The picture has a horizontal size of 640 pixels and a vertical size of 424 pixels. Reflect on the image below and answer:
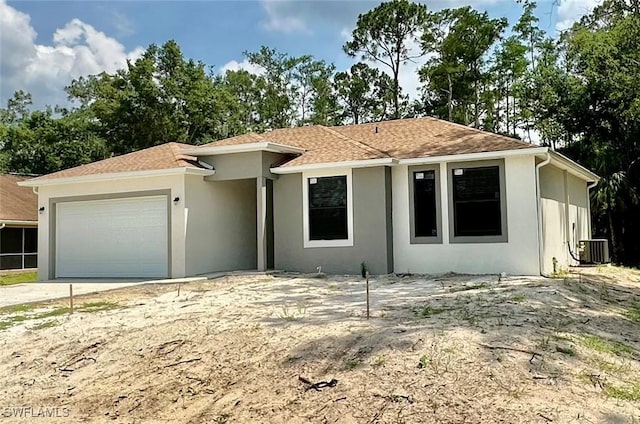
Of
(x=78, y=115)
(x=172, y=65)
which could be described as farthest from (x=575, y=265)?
(x=78, y=115)

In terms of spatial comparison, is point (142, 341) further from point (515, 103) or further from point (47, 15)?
point (515, 103)

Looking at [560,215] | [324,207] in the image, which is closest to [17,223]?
[324,207]

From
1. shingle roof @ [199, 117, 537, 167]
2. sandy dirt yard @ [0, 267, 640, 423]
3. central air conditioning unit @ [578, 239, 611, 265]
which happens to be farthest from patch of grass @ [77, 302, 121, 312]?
central air conditioning unit @ [578, 239, 611, 265]

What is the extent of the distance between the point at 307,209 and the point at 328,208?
0.58m

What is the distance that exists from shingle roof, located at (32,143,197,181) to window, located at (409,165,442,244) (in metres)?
5.96

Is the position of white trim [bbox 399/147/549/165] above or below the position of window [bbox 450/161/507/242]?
above

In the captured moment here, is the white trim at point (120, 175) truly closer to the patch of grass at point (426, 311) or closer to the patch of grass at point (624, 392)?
the patch of grass at point (426, 311)

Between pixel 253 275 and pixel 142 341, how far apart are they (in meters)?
6.57

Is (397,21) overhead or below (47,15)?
overhead

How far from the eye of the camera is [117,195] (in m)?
15.7

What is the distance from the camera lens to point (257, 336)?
6.86 metres

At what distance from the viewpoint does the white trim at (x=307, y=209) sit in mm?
14000

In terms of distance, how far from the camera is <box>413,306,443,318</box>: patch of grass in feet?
24.7

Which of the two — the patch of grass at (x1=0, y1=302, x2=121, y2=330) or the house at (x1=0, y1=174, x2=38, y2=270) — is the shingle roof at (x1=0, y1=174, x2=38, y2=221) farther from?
the patch of grass at (x1=0, y1=302, x2=121, y2=330)
